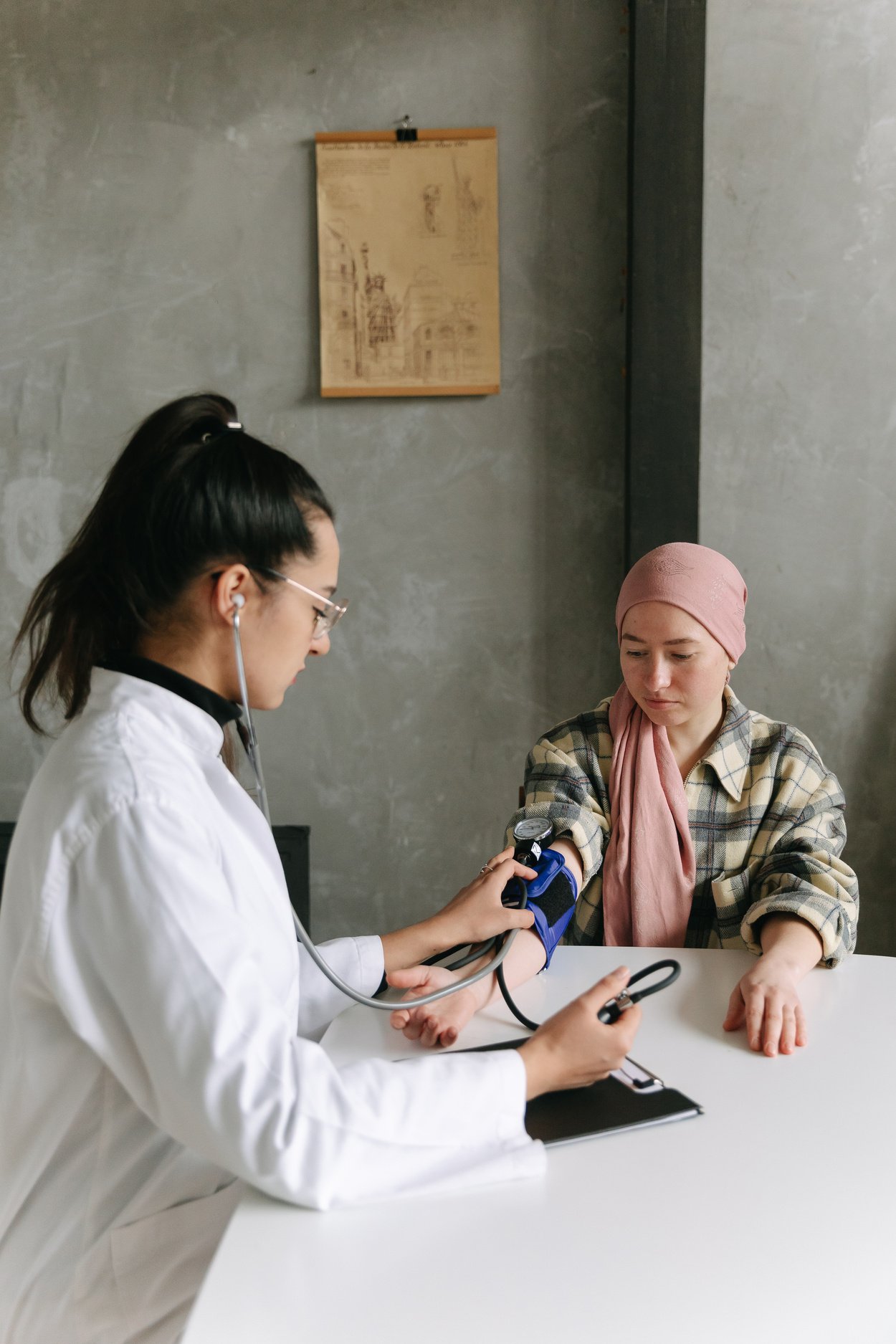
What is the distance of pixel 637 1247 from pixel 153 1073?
0.37 m

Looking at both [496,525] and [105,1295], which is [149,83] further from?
[105,1295]

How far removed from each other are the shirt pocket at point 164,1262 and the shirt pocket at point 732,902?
82cm

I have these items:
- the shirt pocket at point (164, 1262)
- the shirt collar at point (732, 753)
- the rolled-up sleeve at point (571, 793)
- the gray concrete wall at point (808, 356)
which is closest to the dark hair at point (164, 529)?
the shirt pocket at point (164, 1262)

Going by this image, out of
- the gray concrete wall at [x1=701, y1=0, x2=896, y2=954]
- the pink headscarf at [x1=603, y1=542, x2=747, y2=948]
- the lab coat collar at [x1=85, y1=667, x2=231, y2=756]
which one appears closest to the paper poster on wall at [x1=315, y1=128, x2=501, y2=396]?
the gray concrete wall at [x1=701, y1=0, x2=896, y2=954]

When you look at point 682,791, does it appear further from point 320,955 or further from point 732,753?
point 320,955

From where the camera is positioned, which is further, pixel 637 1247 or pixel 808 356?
pixel 808 356

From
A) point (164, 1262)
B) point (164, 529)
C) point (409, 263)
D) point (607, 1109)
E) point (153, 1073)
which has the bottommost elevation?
point (164, 1262)

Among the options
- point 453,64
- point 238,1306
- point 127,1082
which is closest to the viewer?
point 238,1306

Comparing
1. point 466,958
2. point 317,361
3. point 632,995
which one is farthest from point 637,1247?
A: point 317,361

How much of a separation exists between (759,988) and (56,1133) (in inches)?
26.9

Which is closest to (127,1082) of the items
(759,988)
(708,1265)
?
(708,1265)

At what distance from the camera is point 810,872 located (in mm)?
1442

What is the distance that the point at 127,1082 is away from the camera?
2.85 ft

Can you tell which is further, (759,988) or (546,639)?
(546,639)
